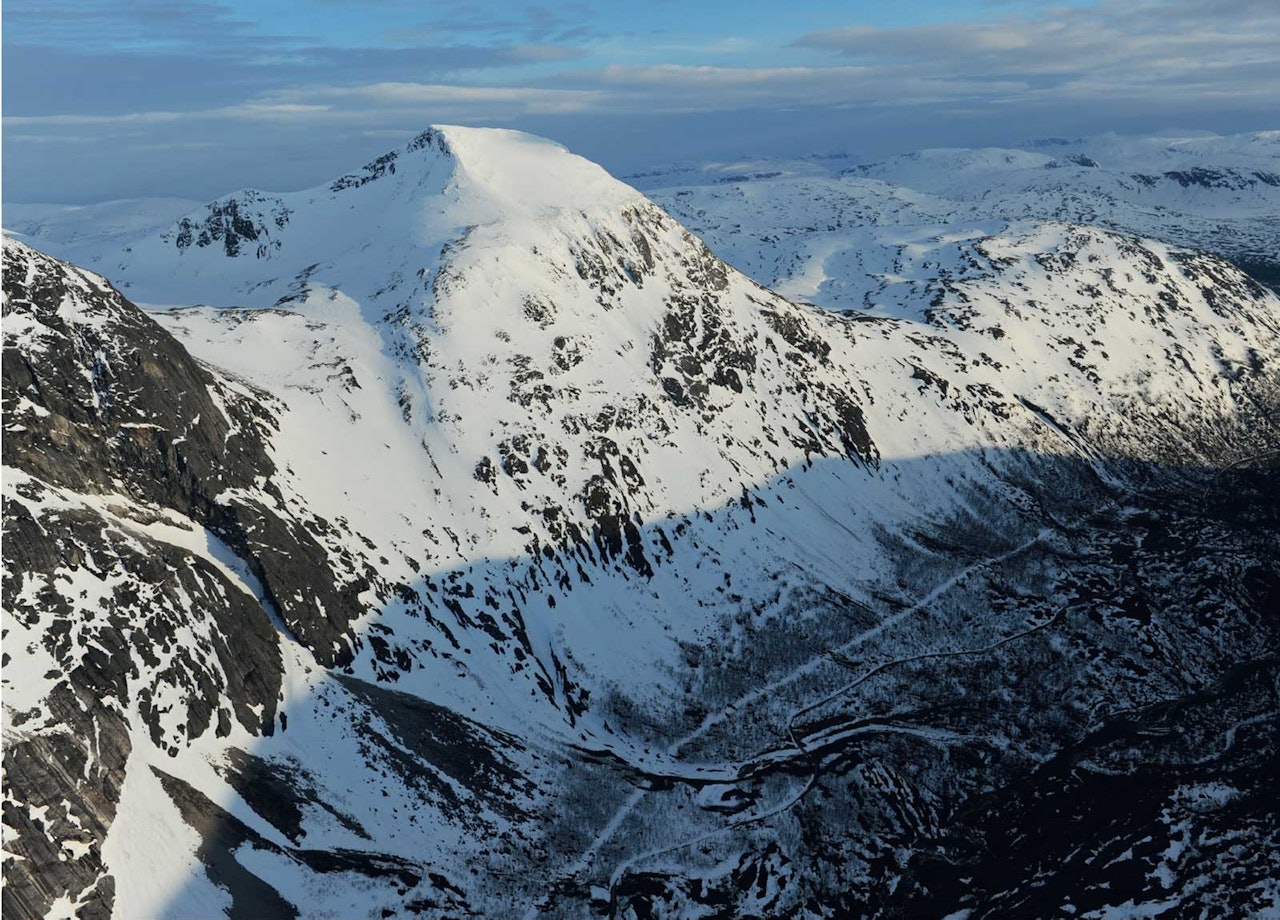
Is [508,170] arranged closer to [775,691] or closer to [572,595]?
[572,595]

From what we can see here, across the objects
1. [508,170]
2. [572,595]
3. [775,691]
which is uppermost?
[508,170]

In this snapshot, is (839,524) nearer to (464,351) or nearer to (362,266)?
(464,351)

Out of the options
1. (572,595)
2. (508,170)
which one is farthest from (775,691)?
(508,170)

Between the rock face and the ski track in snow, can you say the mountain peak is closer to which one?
the rock face

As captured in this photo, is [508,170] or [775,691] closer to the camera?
[775,691]

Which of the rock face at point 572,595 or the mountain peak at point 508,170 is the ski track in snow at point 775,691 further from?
the mountain peak at point 508,170

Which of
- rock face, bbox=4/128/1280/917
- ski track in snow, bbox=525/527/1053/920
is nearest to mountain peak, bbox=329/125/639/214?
rock face, bbox=4/128/1280/917

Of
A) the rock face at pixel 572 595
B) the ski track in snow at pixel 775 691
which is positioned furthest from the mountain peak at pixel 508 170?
the ski track in snow at pixel 775 691

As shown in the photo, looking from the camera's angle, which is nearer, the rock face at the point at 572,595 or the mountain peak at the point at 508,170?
the rock face at the point at 572,595

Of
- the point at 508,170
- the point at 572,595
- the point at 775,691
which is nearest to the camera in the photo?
the point at 775,691
